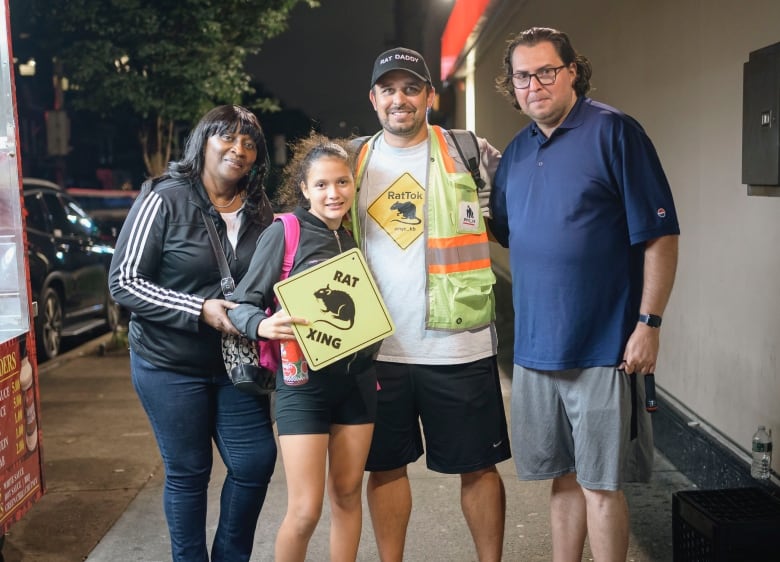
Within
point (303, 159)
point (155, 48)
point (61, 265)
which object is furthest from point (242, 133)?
point (155, 48)

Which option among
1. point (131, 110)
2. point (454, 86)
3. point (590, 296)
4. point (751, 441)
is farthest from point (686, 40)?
point (454, 86)

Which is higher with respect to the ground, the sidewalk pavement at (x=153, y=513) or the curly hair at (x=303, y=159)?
the curly hair at (x=303, y=159)

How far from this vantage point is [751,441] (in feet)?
15.0

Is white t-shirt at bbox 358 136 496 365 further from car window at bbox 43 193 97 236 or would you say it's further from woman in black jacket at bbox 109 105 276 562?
car window at bbox 43 193 97 236

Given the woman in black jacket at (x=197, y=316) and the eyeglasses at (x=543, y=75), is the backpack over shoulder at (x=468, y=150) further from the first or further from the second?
the woman in black jacket at (x=197, y=316)

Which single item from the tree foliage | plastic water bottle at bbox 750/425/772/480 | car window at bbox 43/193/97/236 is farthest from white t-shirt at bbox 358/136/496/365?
the tree foliage

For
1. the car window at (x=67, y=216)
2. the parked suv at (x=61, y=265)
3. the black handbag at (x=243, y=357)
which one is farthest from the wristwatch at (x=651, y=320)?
the car window at (x=67, y=216)

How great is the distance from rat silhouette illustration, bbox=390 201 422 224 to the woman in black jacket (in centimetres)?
50

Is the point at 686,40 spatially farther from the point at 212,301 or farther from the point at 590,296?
the point at 212,301

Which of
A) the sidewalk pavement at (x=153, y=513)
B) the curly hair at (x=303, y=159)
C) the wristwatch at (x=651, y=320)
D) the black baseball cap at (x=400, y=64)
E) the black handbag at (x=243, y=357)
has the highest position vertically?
the black baseball cap at (x=400, y=64)

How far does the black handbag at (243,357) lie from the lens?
3.36 metres

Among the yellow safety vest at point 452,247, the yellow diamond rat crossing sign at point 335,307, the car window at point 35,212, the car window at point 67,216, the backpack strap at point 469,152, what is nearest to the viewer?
the yellow diamond rat crossing sign at point 335,307

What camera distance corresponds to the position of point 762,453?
14.0 ft

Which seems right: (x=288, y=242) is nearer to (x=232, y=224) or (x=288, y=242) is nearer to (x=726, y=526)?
(x=232, y=224)
